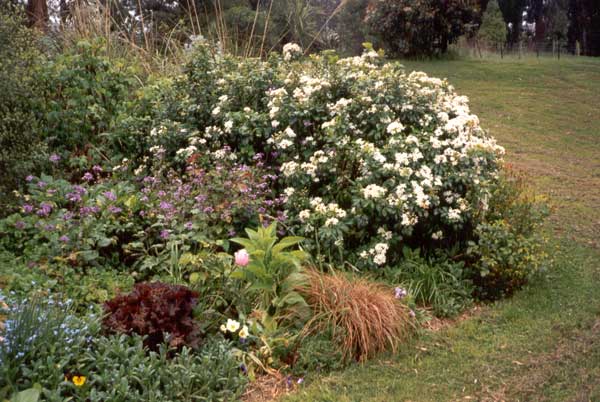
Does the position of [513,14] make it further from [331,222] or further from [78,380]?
[78,380]

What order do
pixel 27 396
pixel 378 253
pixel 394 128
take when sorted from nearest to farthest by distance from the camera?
pixel 27 396 → pixel 378 253 → pixel 394 128

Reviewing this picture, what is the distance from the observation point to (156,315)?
11.1 ft

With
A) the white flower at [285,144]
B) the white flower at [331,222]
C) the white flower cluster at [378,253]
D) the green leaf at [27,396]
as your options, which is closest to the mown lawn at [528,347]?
the white flower cluster at [378,253]

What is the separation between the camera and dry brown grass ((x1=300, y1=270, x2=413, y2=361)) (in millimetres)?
3736

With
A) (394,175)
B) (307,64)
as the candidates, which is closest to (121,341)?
(394,175)

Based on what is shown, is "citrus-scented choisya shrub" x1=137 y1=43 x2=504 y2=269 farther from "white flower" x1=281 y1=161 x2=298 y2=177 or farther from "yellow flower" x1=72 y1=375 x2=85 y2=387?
"yellow flower" x1=72 y1=375 x2=85 y2=387

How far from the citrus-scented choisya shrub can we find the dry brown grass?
0.42 meters

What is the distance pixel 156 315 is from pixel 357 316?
1189mm

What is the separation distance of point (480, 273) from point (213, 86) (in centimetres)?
309

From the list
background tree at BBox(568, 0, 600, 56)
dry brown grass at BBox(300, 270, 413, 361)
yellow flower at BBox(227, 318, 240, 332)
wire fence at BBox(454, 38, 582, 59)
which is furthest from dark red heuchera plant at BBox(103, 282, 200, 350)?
background tree at BBox(568, 0, 600, 56)

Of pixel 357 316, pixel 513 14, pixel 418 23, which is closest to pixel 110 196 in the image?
pixel 357 316

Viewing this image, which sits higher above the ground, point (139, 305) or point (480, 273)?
point (139, 305)

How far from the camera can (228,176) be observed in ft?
16.2

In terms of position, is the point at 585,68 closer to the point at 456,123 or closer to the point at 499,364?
the point at 456,123
